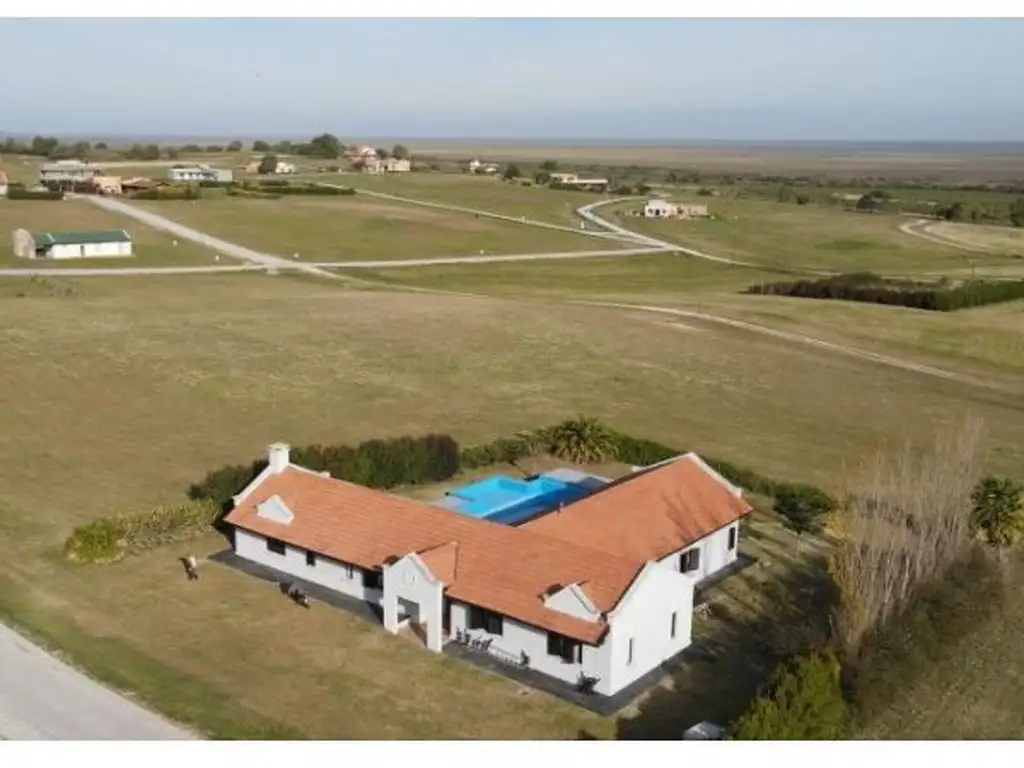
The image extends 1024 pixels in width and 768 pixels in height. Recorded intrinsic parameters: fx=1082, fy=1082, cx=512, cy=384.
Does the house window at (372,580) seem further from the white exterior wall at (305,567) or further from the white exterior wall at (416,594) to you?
the white exterior wall at (416,594)

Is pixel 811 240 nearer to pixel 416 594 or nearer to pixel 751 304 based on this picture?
A: pixel 751 304

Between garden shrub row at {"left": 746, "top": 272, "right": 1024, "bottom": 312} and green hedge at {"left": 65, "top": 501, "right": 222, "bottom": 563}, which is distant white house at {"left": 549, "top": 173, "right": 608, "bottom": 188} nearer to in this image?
garden shrub row at {"left": 746, "top": 272, "right": 1024, "bottom": 312}

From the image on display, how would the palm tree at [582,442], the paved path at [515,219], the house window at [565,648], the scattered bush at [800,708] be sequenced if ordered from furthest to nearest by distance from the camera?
the paved path at [515,219], the palm tree at [582,442], the house window at [565,648], the scattered bush at [800,708]

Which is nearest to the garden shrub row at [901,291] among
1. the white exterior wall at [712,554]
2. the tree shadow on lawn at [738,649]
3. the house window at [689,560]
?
the tree shadow on lawn at [738,649]

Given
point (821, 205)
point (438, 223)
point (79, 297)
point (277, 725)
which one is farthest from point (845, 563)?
A: point (821, 205)

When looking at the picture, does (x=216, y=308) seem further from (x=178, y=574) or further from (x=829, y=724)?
(x=829, y=724)

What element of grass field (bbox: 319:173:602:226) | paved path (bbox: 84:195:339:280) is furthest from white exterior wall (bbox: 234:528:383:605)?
grass field (bbox: 319:173:602:226)
